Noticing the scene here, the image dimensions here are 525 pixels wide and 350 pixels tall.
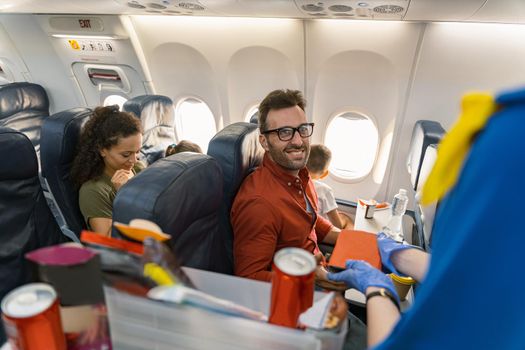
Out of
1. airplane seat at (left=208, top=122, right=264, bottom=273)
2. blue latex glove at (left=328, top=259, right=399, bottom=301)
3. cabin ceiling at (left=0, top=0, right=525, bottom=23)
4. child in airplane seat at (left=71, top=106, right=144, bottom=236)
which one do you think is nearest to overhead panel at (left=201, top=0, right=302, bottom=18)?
cabin ceiling at (left=0, top=0, right=525, bottom=23)

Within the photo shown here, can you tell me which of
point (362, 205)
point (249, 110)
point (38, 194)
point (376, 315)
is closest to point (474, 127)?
point (376, 315)

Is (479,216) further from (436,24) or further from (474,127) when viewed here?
(436,24)

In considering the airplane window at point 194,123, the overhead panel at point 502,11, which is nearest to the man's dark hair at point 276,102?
the overhead panel at point 502,11

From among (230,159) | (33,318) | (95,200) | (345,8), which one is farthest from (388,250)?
(345,8)

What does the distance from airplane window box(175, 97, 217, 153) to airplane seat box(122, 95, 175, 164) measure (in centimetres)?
162

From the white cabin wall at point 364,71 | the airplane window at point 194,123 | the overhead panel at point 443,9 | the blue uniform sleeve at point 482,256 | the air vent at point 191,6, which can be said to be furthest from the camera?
the airplane window at point 194,123

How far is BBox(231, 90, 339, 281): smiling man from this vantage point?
5.76 ft

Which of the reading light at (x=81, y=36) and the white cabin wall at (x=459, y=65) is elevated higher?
the reading light at (x=81, y=36)

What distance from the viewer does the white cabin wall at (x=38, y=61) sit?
17.5ft

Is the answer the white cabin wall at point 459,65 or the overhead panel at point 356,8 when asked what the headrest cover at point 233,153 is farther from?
the white cabin wall at point 459,65

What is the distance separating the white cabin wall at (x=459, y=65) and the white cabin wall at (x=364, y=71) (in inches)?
4.8

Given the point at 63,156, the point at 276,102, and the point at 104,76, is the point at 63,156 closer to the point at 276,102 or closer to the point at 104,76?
the point at 276,102

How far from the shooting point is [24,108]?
5.06 metres

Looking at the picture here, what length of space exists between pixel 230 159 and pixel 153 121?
6.49 ft
